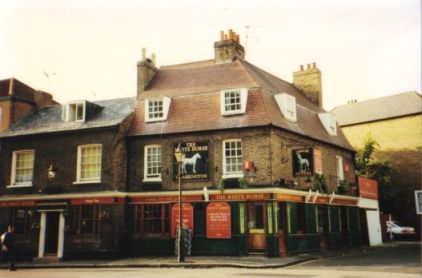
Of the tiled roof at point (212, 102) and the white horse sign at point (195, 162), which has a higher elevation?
the tiled roof at point (212, 102)

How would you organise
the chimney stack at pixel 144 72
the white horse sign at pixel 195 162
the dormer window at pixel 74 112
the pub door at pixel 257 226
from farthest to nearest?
the chimney stack at pixel 144 72 < the dormer window at pixel 74 112 < the white horse sign at pixel 195 162 < the pub door at pixel 257 226

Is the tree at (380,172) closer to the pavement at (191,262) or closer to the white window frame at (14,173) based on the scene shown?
the pavement at (191,262)

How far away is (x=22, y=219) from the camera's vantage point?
83.3 ft

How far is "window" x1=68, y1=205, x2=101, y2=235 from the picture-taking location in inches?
939

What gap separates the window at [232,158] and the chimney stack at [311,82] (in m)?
10.9

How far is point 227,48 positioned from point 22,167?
1385 cm

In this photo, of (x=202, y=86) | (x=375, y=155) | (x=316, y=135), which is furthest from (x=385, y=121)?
(x=202, y=86)

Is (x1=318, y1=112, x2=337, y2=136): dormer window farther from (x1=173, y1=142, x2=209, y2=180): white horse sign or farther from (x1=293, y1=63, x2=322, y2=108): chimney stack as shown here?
(x1=173, y1=142, x2=209, y2=180): white horse sign

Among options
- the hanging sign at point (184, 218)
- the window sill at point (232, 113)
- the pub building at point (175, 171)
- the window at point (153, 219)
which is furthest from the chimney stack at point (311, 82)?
the window at point (153, 219)

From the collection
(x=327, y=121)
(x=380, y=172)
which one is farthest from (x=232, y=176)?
(x=380, y=172)

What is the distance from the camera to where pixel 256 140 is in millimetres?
22406

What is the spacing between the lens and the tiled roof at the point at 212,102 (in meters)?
23.2

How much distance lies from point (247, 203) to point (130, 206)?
6374mm

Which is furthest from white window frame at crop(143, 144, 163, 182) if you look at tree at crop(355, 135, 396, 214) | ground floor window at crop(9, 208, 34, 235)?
tree at crop(355, 135, 396, 214)
